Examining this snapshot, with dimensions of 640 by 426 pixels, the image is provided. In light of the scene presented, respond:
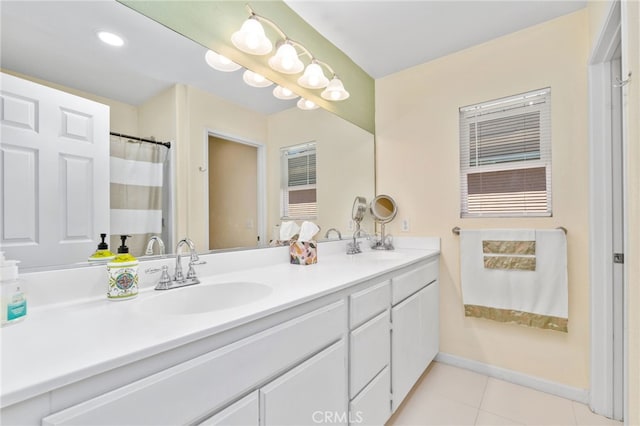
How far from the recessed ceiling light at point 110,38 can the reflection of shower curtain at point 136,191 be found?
0.36 meters

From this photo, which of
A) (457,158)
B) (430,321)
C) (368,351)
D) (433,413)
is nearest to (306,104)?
(457,158)

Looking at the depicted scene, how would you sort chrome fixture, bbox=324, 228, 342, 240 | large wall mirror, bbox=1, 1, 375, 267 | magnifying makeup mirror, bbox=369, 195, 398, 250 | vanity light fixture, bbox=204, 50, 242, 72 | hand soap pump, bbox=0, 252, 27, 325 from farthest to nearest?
magnifying makeup mirror, bbox=369, 195, 398, 250, chrome fixture, bbox=324, 228, 342, 240, vanity light fixture, bbox=204, 50, 242, 72, large wall mirror, bbox=1, 1, 375, 267, hand soap pump, bbox=0, 252, 27, 325

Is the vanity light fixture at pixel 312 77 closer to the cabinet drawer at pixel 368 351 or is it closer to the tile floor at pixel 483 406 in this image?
the cabinet drawer at pixel 368 351

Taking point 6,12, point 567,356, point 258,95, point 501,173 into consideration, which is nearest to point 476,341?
point 567,356

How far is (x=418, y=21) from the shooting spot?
185 centimetres

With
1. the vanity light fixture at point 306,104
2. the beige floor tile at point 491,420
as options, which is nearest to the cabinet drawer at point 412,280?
the beige floor tile at point 491,420

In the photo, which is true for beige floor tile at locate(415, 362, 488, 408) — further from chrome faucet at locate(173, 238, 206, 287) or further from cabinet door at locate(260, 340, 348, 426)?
chrome faucet at locate(173, 238, 206, 287)

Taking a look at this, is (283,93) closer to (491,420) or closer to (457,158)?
(457,158)

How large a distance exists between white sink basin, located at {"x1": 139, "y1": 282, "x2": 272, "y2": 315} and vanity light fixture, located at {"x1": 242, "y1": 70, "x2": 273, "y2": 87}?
1.08 meters

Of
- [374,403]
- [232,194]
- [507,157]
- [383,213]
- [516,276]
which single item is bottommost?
[374,403]

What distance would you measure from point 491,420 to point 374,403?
0.80 meters

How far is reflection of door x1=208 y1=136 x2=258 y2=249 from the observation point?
1379 millimetres

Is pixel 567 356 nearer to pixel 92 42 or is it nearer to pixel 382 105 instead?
pixel 382 105

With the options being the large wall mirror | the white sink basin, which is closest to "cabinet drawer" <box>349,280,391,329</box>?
the white sink basin
